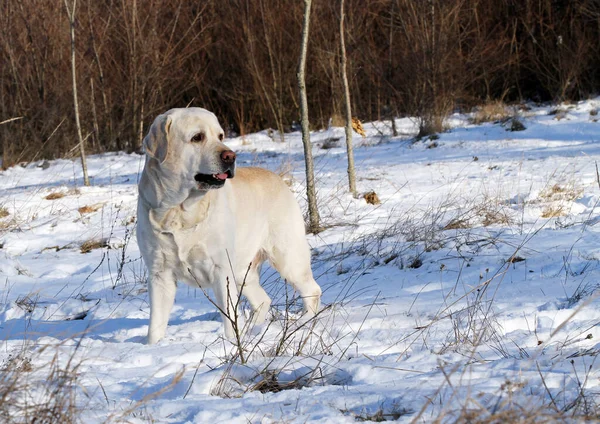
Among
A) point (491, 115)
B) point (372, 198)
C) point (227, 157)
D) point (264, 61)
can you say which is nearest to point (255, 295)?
point (227, 157)

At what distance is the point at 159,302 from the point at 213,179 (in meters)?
0.73

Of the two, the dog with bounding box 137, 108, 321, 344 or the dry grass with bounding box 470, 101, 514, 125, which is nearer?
the dog with bounding box 137, 108, 321, 344

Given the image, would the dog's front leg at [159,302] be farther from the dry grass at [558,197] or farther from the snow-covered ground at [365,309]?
the dry grass at [558,197]

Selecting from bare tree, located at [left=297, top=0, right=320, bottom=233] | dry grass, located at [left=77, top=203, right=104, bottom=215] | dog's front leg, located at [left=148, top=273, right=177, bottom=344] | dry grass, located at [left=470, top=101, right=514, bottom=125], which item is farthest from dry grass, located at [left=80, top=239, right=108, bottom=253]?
dry grass, located at [left=470, top=101, right=514, bottom=125]

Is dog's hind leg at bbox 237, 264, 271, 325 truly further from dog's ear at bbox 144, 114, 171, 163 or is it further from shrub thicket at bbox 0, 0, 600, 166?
shrub thicket at bbox 0, 0, 600, 166

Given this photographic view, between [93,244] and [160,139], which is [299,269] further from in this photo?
[93,244]

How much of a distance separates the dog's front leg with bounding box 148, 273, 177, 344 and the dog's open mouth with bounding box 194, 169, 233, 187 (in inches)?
21.6

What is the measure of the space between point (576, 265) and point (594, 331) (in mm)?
1391

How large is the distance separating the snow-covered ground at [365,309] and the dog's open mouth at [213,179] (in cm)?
72

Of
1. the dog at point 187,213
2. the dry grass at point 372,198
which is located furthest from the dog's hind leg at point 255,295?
the dry grass at point 372,198

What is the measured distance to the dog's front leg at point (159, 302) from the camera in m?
3.90

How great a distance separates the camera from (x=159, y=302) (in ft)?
12.8

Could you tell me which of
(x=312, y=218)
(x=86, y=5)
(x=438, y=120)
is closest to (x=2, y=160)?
(x=86, y=5)

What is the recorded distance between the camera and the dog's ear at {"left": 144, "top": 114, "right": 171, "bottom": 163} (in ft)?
12.3
